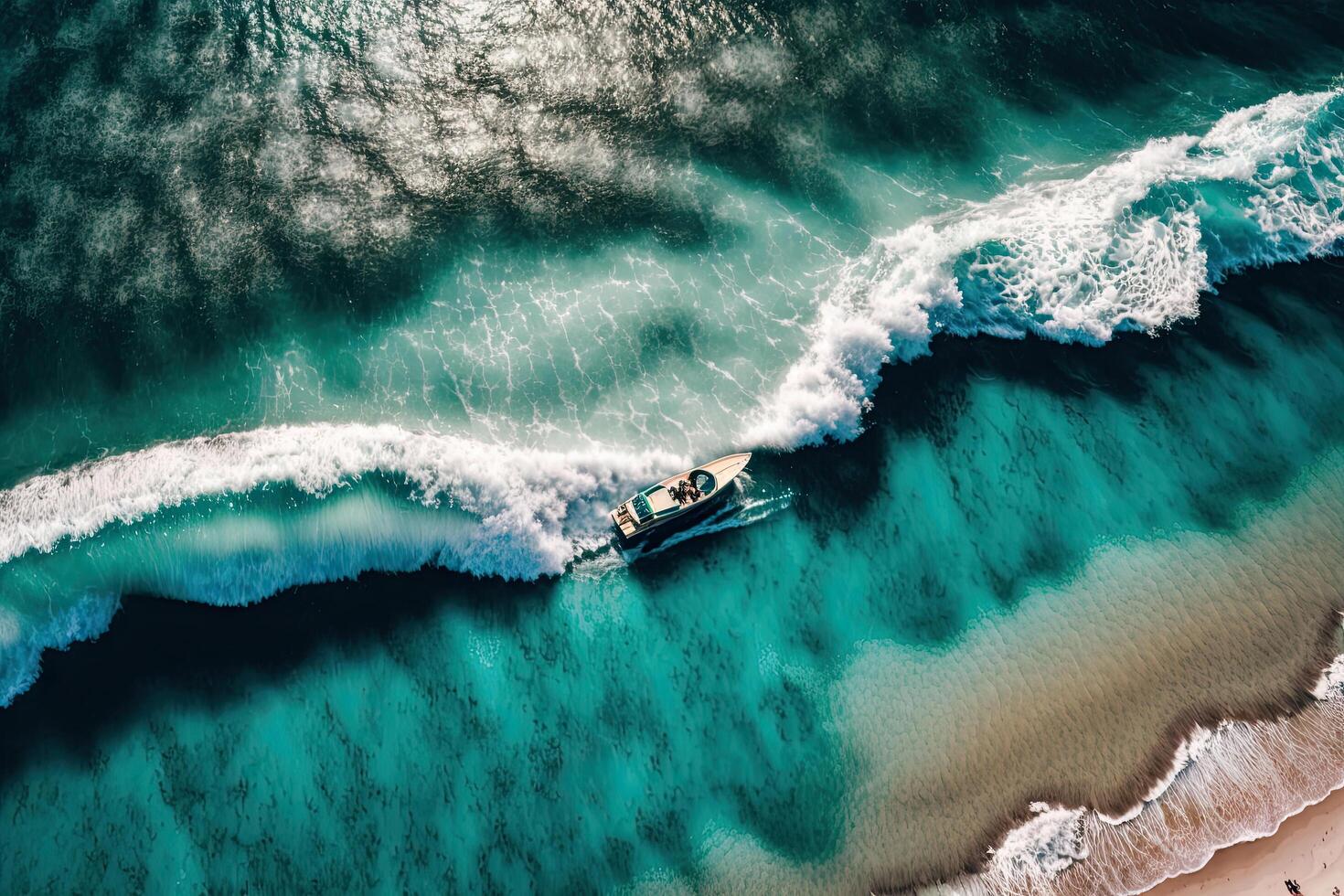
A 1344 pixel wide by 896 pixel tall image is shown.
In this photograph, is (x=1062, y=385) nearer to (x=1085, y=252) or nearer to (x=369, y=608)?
(x=1085, y=252)

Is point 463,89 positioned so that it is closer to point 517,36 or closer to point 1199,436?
point 517,36

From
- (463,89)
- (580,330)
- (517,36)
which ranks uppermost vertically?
(517,36)

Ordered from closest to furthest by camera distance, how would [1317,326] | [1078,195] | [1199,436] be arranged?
[1199,436]
[1317,326]
[1078,195]

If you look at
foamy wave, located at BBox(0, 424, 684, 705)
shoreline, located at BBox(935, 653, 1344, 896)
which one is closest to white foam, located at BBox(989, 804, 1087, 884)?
shoreline, located at BBox(935, 653, 1344, 896)

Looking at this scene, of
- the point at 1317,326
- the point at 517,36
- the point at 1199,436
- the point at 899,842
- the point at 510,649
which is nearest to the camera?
the point at 899,842

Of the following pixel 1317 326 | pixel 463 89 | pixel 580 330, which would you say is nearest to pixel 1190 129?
pixel 1317 326

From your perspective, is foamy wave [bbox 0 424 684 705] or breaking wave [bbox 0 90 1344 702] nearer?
foamy wave [bbox 0 424 684 705]

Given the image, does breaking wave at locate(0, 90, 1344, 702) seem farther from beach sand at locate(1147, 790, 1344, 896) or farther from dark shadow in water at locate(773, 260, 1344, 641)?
beach sand at locate(1147, 790, 1344, 896)
